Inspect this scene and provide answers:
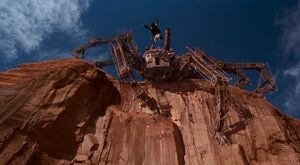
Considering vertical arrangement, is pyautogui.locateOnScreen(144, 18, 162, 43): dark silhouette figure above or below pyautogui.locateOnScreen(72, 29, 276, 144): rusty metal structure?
above

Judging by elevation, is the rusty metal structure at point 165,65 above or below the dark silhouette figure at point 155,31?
below

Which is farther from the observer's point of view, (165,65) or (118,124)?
(165,65)

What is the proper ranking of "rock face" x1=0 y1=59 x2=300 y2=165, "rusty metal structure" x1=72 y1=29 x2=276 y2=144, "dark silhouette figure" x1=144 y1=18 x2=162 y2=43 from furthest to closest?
"dark silhouette figure" x1=144 y1=18 x2=162 y2=43, "rusty metal structure" x1=72 y1=29 x2=276 y2=144, "rock face" x1=0 y1=59 x2=300 y2=165

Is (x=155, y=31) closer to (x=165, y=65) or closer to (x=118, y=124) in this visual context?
(x=165, y=65)

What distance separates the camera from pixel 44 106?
22.1 m

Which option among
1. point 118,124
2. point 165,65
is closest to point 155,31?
point 165,65


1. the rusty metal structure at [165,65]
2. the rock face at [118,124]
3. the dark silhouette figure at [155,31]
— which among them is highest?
the dark silhouette figure at [155,31]

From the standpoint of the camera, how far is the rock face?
816 inches

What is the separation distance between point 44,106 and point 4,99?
7.74 ft

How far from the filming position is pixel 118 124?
1001 inches

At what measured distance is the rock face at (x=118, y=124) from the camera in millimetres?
20719

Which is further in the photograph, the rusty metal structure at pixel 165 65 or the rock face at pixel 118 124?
the rusty metal structure at pixel 165 65

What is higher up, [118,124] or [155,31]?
[155,31]

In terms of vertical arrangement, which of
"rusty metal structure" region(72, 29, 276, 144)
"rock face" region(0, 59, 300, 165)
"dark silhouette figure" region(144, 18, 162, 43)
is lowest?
"rock face" region(0, 59, 300, 165)
